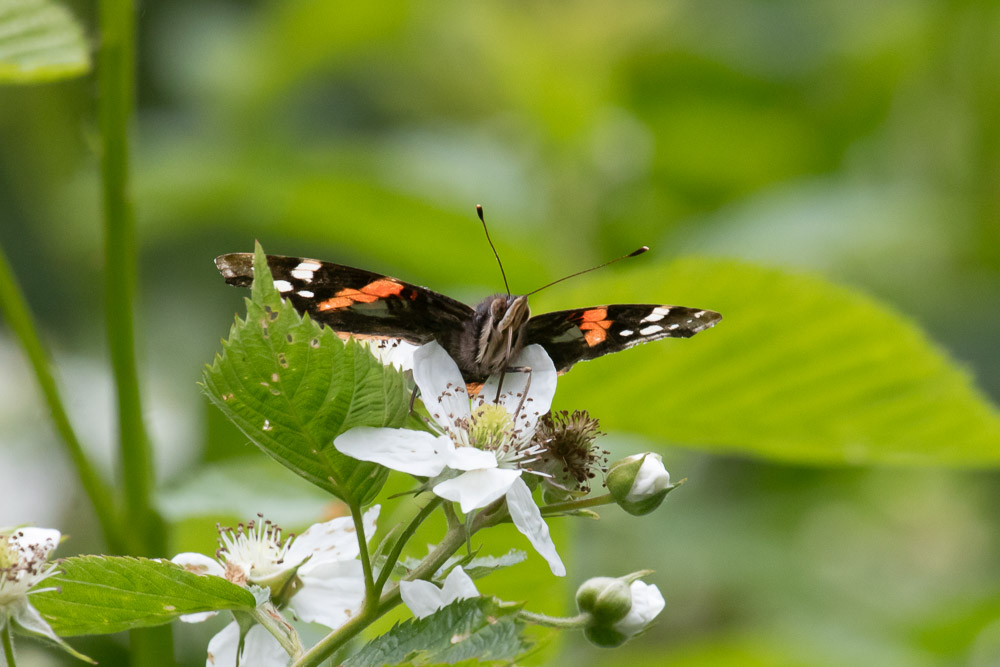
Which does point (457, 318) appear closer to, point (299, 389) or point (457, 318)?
point (457, 318)

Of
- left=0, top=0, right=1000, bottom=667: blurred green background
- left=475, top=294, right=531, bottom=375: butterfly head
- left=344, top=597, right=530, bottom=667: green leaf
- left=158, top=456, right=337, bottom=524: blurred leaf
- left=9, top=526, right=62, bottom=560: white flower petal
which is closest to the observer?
left=344, top=597, right=530, bottom=667: green leaf

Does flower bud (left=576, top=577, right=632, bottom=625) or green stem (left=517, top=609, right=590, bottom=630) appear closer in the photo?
green stem (left=517, top=609, right=590, bottom=630)

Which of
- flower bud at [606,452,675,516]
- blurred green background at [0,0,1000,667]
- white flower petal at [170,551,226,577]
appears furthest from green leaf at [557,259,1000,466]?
blurred green background at [0,0,1000,667]

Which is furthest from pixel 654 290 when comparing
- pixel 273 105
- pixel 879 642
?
pixel 273 105

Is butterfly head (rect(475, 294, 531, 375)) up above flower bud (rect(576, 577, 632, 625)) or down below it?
above

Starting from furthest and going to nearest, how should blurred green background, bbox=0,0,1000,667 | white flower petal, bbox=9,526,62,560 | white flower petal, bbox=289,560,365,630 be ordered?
blurred green background, bbox=0,0,1000,667
white flower petal, bbox=289,560,365,630
white flower petal, bbox=9,526,62,560

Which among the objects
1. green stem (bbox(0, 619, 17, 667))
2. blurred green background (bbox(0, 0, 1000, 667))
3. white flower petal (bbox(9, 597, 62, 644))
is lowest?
blurred green background (bbox(0, 0, 1000, 667))

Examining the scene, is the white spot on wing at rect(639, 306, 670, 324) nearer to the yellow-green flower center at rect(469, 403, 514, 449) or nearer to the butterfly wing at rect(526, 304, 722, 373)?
the butterfly wing at rect(526, 304, 722, 373)
